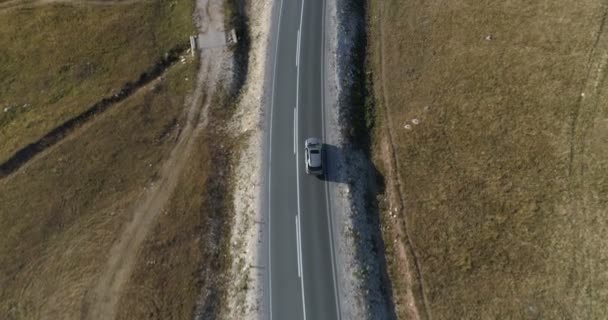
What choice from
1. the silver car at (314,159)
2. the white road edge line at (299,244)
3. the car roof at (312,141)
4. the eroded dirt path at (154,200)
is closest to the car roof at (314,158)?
the silver car at (314,159)

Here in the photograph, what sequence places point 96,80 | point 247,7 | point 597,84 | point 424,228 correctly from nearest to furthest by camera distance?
1. point 424,228
2. point 597,84
3. point 96,80
4. point 247,7

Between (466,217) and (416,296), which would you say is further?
(466,217)

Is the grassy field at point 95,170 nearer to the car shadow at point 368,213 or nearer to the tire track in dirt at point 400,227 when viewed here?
the car shadow at point 368,213

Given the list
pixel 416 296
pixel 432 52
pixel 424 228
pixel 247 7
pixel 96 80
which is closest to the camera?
pixel 416 296

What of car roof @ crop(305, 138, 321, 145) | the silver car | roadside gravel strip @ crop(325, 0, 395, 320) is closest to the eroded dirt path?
car roof @ crop(305, 138, 321, 145)

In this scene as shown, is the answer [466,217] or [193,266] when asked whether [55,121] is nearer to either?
[193,266]

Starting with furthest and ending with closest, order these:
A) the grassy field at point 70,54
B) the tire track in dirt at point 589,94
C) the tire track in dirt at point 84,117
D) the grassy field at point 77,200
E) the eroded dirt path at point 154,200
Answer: the grassy field at point 70,54 < the tire track in dirt at point 84,117 < the tire track in dirt at point 589,94 < the grassy field at point 77,200 < the eroded dirt path at point 154,200

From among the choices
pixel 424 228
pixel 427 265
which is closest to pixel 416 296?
pixel 427 265

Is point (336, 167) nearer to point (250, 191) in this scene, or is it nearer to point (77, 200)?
point (250, 191)
